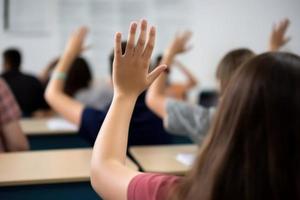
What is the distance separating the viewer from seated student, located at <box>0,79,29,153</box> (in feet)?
7.14

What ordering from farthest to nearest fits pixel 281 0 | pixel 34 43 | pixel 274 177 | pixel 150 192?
pixel 281 0
pixel 34 43
pixel 150 192
pixel 274 177

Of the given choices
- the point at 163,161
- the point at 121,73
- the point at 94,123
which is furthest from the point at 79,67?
the point at 121,73

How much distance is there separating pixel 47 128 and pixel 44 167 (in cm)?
131

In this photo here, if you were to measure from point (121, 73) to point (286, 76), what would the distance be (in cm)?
38

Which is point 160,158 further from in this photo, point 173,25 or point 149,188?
point 173,25

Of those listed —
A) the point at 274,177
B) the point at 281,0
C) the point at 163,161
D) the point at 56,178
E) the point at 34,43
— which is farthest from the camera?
the point at 281,0

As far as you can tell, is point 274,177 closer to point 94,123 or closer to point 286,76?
point 286,76

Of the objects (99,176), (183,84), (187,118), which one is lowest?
(183,84)

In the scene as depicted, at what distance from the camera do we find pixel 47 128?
3.18 meters

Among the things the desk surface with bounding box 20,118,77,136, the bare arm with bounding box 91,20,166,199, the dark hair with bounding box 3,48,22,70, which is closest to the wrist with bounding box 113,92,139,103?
the bare arm with bounding box 91,20,166,199

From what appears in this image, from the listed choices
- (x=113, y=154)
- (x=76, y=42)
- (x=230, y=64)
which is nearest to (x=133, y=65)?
(x=113, y=154)

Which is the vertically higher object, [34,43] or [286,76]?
[286,76]

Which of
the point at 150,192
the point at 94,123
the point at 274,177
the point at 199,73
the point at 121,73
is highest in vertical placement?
the point at 121,73

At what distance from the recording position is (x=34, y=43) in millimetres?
5176
